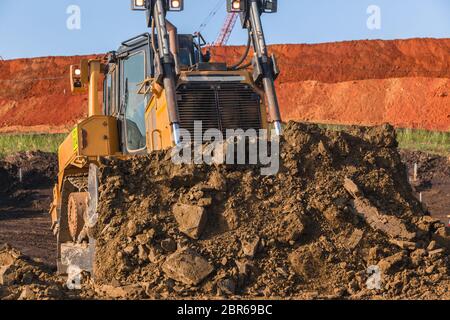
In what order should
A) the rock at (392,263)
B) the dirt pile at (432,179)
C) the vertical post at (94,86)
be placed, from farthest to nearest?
the dirt pile at (432,179), the vertical post at (94,86), the rock at (392,263)

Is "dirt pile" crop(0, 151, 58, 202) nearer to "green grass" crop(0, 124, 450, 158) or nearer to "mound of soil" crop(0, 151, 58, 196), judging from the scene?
"mound of soil" crop(0, 151, 58, 196)

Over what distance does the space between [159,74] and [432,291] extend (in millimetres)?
4124

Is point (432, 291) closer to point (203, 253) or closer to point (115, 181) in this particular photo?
point (203, 253)

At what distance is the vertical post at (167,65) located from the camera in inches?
432

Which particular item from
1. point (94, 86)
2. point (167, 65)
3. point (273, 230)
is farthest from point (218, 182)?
point (94, 86)

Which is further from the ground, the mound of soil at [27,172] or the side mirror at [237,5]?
the side mirror at [237,5]

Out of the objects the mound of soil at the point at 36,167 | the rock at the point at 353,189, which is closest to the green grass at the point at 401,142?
the mound of soil at the point at 36,167

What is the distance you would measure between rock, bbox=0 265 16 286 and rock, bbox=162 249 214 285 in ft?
7.38

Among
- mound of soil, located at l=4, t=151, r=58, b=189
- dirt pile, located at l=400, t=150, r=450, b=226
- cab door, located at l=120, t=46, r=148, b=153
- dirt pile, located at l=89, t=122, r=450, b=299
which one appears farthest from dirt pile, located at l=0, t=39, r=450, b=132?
dirt pile, located at l=89, t=122, r=450, b=299

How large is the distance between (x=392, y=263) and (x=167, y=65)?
3.67 metres

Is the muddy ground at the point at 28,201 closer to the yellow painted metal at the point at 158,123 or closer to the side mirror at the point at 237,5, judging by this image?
the yellow painted metal at the point at 158,123

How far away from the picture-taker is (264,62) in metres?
11.6

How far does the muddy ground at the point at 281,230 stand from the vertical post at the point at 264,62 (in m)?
0.97

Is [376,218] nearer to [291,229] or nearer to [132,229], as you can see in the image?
[291,229]
